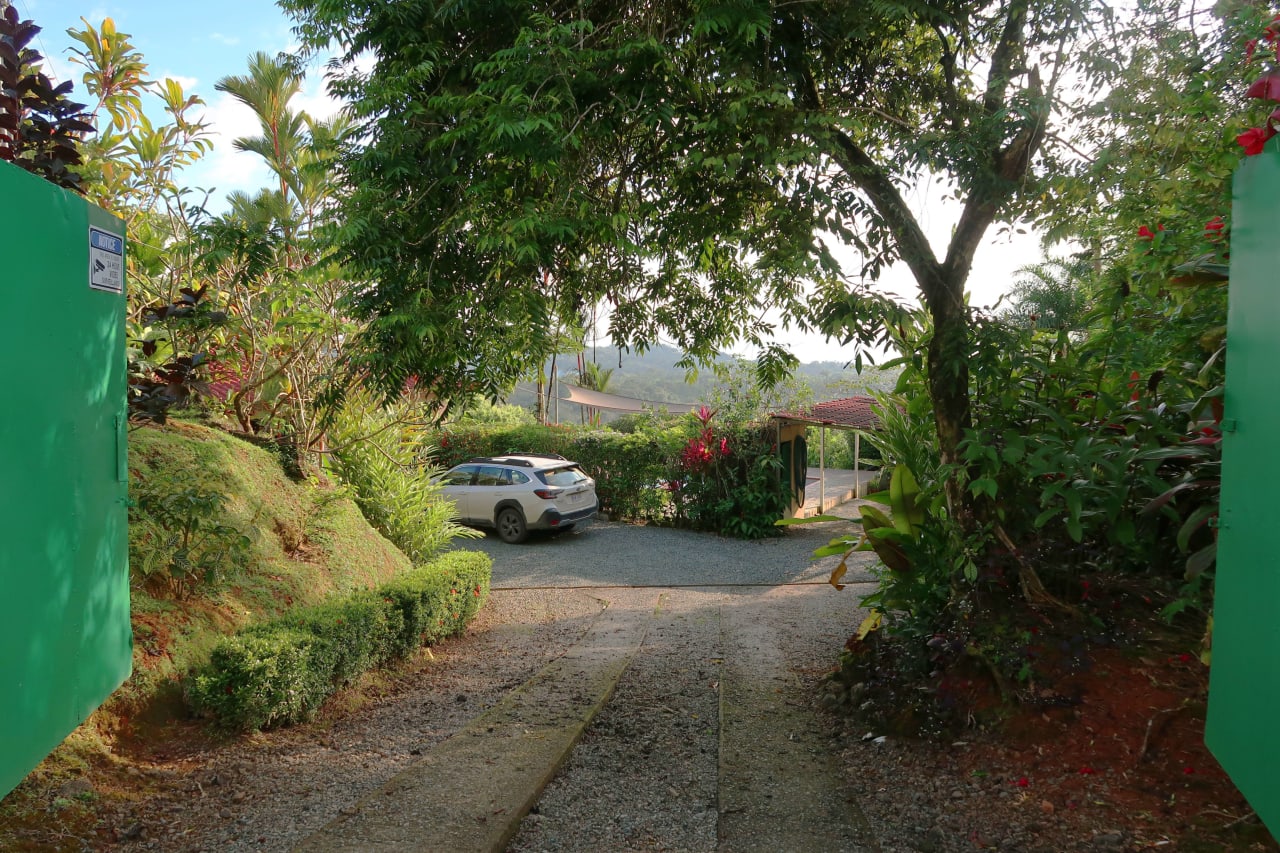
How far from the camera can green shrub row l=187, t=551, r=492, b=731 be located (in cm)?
430

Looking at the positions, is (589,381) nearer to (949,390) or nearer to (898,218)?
(898,218)

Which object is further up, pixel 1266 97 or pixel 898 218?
pixel 898 218

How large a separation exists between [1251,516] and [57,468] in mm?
3789

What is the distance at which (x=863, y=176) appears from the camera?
485cm

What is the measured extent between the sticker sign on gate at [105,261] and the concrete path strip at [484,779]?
2419 mm

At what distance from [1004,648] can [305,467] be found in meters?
6.57

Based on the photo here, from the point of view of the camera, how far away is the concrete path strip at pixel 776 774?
11.1ft

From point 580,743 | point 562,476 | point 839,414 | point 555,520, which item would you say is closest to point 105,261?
point 580,743

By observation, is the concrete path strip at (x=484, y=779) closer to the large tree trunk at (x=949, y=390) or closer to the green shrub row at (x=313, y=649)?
the green shrub row at (x=313, y=649)

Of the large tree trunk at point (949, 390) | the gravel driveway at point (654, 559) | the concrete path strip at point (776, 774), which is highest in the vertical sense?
the large tree trunk at point (949, 390)

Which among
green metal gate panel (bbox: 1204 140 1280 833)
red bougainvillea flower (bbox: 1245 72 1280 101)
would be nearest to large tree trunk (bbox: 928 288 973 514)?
green metal gate panel (bbox: 1204 140 1280 833)

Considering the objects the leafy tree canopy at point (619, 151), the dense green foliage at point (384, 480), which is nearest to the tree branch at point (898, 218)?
the leafy tree canopy at point (619, 151)

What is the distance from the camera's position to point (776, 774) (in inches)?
162

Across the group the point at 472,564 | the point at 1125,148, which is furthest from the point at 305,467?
the point at 1125,148
